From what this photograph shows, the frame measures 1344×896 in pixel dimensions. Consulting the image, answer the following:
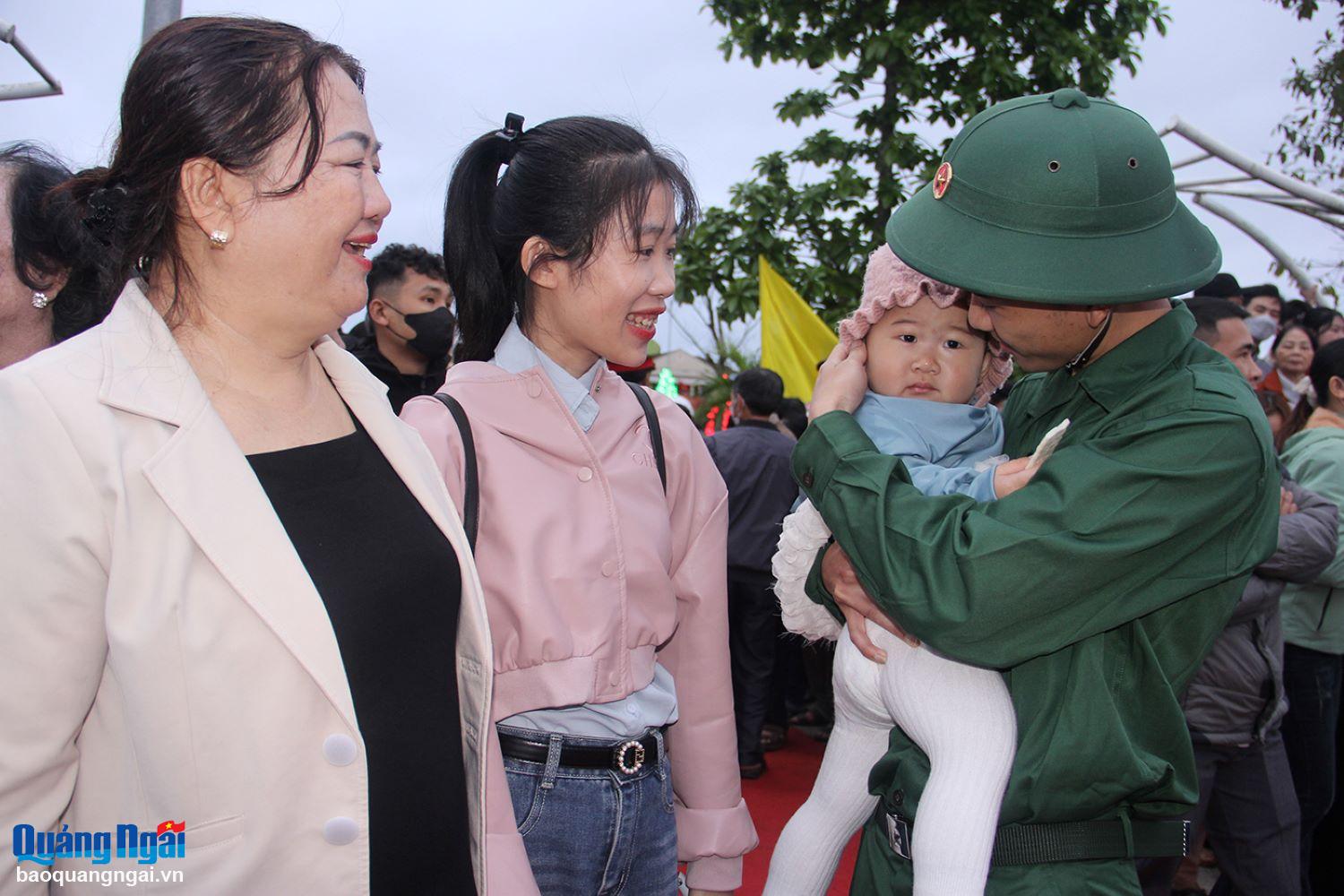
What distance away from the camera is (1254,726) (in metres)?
3.34

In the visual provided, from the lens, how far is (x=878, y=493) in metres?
1.62

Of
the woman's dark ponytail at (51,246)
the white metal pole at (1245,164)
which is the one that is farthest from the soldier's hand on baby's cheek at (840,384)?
the white metal pole at (1245,164)

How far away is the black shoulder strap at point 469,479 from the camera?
180 cm

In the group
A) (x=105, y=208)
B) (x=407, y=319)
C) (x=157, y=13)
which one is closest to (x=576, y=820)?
(x=105, y=208)

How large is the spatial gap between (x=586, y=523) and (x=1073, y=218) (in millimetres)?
969

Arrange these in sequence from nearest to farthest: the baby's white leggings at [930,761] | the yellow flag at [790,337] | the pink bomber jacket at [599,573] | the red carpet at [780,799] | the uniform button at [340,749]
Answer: the uniform button at [340,749] < the baby's white leggings at [930,761] < the pink bomber jacket at [599,573] < the red carpet at [780,799] < the yellow flag at [790,337]

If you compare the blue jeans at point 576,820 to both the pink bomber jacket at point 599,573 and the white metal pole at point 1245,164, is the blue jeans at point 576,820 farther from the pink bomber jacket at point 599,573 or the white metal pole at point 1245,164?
the white metal pole at point 1245,164

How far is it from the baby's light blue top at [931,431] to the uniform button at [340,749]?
43.1 inches

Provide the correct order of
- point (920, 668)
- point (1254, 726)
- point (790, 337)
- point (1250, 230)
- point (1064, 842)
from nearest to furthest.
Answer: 1. point (1064, 842)
2. point (920, 668)
3. point (1254, 726)
4. point (790, 337)
5. point (1250, 230)

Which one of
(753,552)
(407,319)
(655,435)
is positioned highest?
(407,319)

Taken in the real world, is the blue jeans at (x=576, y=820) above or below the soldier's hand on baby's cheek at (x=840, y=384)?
below

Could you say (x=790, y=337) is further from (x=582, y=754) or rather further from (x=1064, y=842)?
(x=1064, y=842)

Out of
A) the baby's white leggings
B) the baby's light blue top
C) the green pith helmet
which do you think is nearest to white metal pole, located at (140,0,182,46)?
the baby's light blue top

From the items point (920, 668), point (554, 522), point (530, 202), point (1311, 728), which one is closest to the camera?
point (920, 668)
